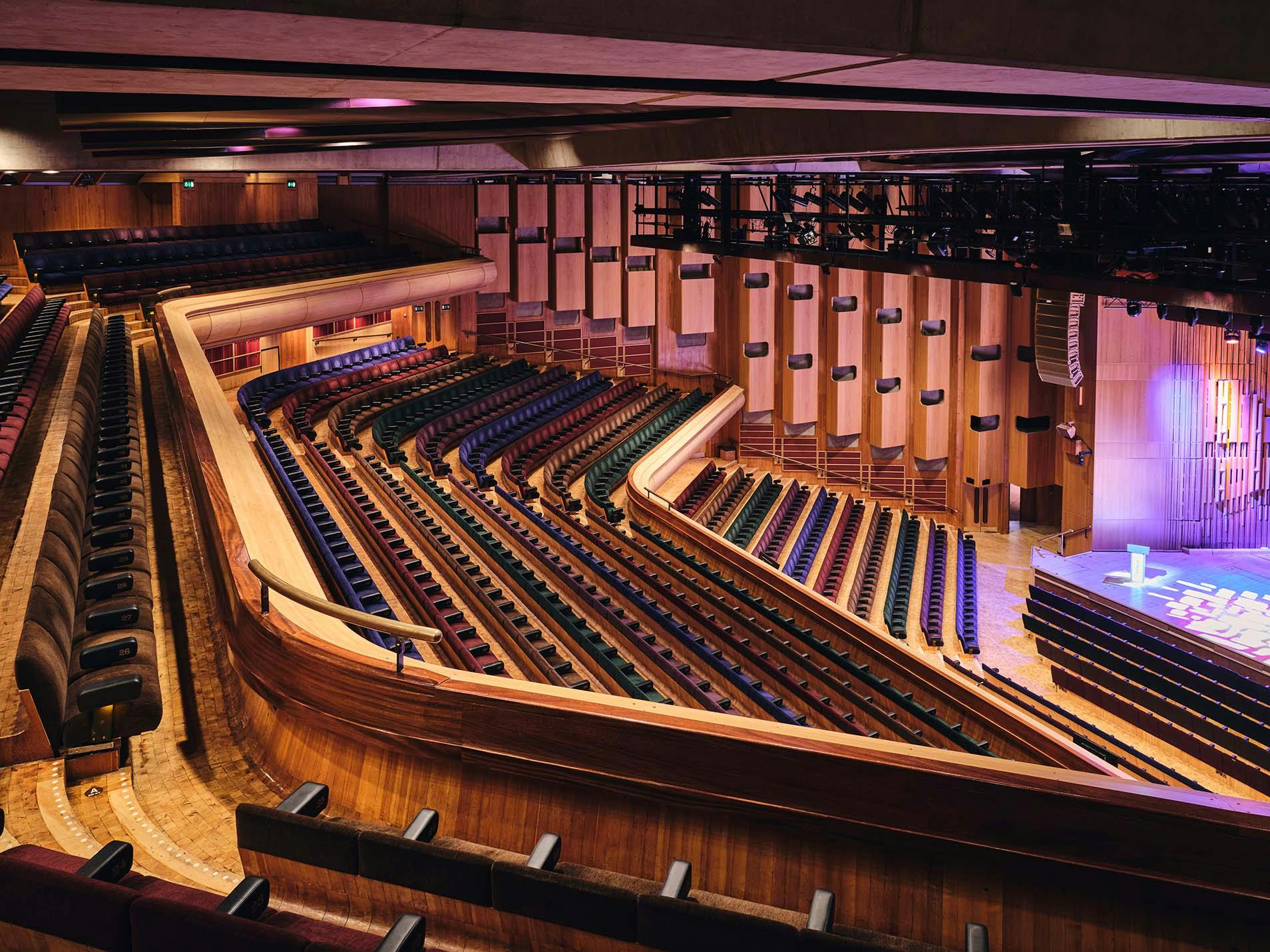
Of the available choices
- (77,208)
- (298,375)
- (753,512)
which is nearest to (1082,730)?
(753,512)

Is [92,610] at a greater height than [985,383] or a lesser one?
lesser

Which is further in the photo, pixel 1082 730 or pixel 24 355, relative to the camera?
pixel 1082 730

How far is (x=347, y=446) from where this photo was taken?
11.2 ft

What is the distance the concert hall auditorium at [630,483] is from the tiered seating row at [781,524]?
0.04 metres

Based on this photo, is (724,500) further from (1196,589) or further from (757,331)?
(1196,589)

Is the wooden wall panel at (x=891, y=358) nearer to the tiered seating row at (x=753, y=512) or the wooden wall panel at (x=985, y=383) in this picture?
the wooden wall panel at (x=985, y=383)

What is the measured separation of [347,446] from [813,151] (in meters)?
2.09

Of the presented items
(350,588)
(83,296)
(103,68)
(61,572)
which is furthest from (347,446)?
(103,68)

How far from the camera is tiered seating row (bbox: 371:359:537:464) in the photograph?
357cm

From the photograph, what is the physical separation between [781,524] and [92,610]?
3.52 metres

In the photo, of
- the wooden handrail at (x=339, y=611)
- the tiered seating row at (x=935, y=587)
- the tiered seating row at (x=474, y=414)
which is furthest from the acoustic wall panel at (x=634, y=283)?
the wooden handrail at (x=339, y=611)

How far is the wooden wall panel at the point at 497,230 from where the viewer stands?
17.9ft

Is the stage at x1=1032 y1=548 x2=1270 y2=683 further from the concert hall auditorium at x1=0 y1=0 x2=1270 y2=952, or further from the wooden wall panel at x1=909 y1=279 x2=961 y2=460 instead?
the wooden wall panel at x1=909 y1=279 x2=961 y2=460

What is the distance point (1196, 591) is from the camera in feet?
12.5
